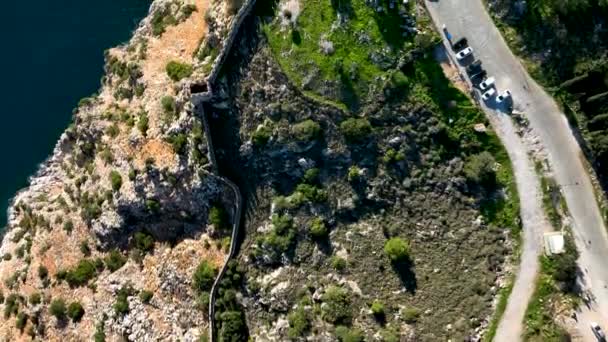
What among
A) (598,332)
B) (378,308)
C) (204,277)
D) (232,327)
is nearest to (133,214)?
(204,277)

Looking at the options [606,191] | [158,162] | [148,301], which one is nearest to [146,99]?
[158,162]

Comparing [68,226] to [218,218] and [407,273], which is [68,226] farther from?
[407,273]

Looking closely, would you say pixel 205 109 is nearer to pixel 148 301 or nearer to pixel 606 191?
pixel 148 301

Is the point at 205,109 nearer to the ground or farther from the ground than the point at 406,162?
farther from the ground

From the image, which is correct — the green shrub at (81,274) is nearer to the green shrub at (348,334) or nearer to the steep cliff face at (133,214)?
the steep cliff face at (133,214)

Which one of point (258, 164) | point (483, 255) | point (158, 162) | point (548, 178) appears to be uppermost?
point (158, 162)

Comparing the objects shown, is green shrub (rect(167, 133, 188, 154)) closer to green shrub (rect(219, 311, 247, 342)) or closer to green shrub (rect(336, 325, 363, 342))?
green shrub (rect(219, 311, 247, 342))

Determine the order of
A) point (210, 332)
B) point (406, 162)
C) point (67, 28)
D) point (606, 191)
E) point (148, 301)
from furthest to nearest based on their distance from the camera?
point (67, 28), point (148, 301), point (210, 332), point (406, 162), point (606, 191)
